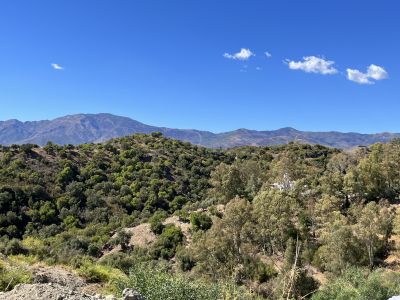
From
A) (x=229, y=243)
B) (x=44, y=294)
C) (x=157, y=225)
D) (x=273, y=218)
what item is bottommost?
(x=157, y=225)

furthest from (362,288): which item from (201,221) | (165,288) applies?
(201,221)

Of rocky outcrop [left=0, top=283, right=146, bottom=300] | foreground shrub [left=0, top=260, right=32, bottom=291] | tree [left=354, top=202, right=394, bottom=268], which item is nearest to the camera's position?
rocky outcrop [left=0, top=283, right=146, bottom=300]

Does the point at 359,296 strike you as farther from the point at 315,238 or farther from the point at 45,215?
the point at 45,215

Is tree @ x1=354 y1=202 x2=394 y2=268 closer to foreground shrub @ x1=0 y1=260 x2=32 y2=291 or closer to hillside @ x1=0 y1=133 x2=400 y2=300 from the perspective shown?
hillside @ x1=0 y1=133 x2=400 y2=300

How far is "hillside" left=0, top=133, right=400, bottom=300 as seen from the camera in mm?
20459

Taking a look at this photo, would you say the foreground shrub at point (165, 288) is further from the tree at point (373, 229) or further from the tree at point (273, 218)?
the tree at point (373, 229)

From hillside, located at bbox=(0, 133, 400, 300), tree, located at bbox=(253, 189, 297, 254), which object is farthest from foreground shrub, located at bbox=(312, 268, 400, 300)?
tree, located at bbox=(253, 189, 297, 254)

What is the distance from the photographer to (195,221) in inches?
1610

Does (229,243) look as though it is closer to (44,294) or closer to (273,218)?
(273,218)

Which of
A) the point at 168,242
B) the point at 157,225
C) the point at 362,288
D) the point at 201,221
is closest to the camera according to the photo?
the point at 362,288

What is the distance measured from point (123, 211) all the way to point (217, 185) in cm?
1429

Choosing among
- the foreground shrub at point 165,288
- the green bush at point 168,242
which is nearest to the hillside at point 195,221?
the foreground shrub at point 165,288

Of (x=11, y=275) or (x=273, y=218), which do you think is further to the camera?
(x=273, y=218)

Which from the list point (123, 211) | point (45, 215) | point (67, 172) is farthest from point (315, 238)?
point (67, 172)
